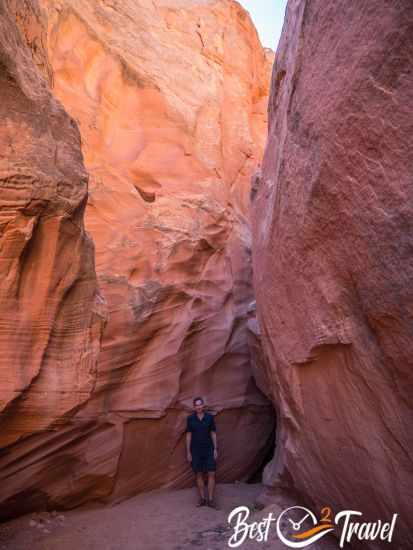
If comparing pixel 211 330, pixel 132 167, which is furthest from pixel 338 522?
pixel 132 167

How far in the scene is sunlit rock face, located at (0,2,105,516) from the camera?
311 centimetres

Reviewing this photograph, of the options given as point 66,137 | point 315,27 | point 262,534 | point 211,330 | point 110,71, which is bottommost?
point 262,534

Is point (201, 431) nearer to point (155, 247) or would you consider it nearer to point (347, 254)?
point (155, 247)

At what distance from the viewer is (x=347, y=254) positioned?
144 inches

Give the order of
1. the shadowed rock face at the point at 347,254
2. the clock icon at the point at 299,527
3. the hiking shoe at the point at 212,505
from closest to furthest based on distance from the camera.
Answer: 1. the shadowed rock face at the point at 347,254
2. the clock icon at the point at 299,527
3. the hiking shoe at the point at 212,505

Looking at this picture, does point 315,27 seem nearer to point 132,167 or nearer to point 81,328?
point 81,328

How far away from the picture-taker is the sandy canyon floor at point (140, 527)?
4898mm

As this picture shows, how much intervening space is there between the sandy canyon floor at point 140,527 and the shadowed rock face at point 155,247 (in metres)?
0.27

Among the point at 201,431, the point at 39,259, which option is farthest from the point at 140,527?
the point at 39,259

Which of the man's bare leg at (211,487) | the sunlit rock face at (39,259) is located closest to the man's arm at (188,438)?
the man's bare leg at (211,487)

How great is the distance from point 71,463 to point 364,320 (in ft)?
13.7

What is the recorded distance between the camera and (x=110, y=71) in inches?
355

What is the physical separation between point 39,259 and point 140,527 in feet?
12.1

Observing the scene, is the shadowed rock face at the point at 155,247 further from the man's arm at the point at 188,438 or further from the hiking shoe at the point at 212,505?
the hiking shoe at the point at 212,505
